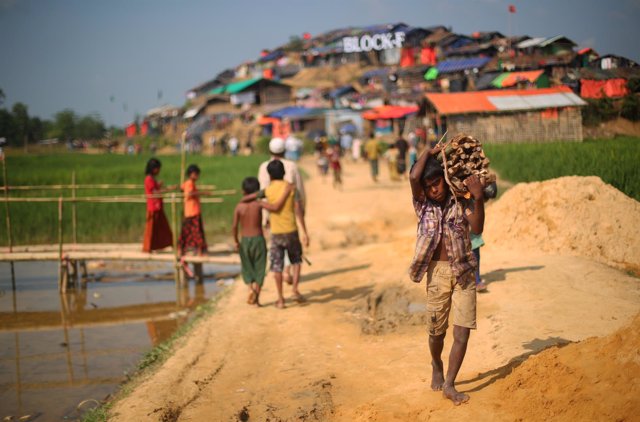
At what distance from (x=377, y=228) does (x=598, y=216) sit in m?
6.21

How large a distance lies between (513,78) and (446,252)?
12208 millimetres

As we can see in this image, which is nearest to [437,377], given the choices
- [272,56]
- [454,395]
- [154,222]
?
[454,395]

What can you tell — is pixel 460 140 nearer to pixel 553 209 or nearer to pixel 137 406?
pixel 137 406

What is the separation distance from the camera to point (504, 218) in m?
9.30

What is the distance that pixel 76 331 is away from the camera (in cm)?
836

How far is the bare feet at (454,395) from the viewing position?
404cm

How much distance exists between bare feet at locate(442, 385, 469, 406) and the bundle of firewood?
1.19m

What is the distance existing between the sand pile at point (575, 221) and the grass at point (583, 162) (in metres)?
0.25

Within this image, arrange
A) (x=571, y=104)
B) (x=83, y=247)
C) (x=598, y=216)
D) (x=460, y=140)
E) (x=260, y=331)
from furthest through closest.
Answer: (x=83, y=247) < (x=571, y=104) < (x=598, y=216) < (x=260, y=331) < (x=460, y=140)

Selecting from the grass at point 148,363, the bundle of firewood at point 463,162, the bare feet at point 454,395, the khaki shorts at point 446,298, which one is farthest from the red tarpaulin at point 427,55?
the bare feet at point 454,395

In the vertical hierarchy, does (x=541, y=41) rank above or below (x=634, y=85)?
above

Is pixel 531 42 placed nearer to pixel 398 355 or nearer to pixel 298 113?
pixel 398 355

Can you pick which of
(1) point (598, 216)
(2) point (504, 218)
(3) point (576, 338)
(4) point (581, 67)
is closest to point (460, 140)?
(3) point (576, 338)

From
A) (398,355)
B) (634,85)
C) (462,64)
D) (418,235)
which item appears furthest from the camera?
(462,64)
